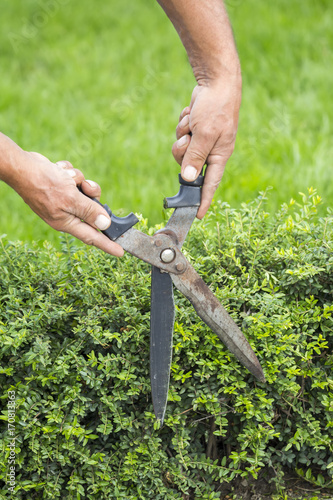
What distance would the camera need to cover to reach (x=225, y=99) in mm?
2438

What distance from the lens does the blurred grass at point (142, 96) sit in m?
5.20

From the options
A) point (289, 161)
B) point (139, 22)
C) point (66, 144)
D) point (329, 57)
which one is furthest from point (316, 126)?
point (139, 22)

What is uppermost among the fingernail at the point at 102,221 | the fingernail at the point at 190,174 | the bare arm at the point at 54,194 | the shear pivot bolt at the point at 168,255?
the fingernail at the point at 190,174

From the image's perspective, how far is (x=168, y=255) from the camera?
243cm

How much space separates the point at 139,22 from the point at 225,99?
6615 millimetres

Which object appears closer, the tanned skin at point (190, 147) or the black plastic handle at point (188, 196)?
the tanned skin at point (190, 147)

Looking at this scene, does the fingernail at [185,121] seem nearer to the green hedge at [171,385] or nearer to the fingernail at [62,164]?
the fingernail at [62,164]

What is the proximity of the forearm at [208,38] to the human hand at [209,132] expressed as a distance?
55mm

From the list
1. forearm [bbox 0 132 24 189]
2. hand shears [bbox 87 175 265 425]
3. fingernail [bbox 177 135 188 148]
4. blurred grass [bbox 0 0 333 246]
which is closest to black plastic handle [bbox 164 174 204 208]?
hand shears [bbox 87 175 265 425]

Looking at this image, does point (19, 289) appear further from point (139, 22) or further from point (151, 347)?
point (139, 22)

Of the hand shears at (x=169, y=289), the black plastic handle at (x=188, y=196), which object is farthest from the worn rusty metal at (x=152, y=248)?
the black plastic handle at (x=188, y=196)

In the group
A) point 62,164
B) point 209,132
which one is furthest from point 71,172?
point 209,132

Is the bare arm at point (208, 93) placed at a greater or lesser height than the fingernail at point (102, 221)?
greater

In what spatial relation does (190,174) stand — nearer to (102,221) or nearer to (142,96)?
(102,221)
